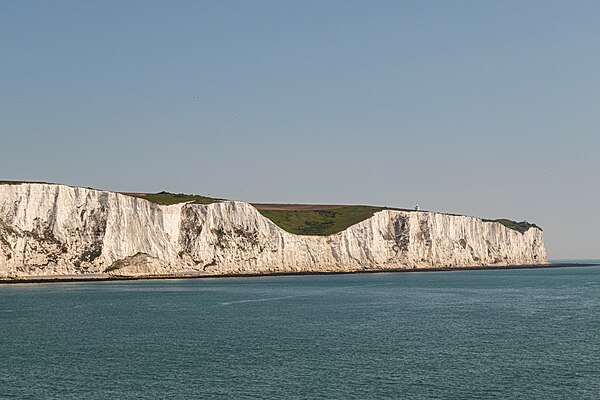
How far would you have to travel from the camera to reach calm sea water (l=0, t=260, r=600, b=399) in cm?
3375

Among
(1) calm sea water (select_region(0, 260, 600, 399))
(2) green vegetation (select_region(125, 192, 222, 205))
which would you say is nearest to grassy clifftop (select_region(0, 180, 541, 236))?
(2) green vegetation (select_region(125, 192, 222, 205))

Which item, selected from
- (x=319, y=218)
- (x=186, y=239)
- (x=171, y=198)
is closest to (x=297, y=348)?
(x=186, y=239)

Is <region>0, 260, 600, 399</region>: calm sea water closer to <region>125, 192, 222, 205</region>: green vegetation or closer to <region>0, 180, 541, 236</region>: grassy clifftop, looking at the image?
<region>125, 192, 222, 205</region>: green vegetation

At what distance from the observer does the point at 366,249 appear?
157125 millimetres

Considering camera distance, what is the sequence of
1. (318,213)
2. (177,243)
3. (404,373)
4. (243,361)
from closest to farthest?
(404,373) → (243,361) → (177,243) → (318,213)

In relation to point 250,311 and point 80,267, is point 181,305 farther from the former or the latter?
point 80,267

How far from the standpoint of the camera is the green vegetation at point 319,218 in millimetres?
153962

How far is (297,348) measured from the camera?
1763 inches

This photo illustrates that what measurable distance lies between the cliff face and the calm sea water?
29.0 metres

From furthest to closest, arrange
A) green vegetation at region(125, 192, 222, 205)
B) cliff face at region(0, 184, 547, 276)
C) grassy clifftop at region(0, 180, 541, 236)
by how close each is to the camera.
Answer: grassy clifftop at region(0, 180, 541, 236) → green vegetation at region(125, 192, 222, 205) → cliff face at region(0, 184, 547, 276)

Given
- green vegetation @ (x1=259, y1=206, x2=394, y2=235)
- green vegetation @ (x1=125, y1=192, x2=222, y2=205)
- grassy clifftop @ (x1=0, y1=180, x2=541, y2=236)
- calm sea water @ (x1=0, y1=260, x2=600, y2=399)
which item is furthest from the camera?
green vegetation @ (x1=259, y1=206, x2=394, y2=235)

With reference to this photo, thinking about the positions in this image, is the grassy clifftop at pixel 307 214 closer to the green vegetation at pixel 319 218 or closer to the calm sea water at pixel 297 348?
the green vegetation at pixel 319 218

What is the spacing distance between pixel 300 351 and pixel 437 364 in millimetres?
8620

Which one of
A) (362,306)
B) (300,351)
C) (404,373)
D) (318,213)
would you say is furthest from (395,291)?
(318,213)
